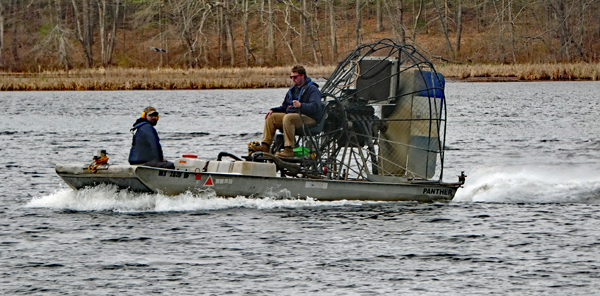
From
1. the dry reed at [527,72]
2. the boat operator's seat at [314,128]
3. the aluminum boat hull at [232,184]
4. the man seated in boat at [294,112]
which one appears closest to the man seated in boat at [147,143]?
the aluminum boat hull at [232,184]

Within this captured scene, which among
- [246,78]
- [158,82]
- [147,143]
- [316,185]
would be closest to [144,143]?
[147,143]

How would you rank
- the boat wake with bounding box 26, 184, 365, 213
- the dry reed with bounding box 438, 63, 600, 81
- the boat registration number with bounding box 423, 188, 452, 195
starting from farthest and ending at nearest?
the dry reed with bounding box 438, 63, 600, 81 < the boat registration number with bounding box 423, 188, 452, 195 < the boat wake with bounding box 26, 184, 365, 213

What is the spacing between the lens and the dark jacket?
14.2 m

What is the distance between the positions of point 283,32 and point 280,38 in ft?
3.37

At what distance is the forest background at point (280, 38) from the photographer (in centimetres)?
5962

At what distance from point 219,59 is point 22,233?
6133cm

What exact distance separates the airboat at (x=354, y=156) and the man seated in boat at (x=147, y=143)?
265 millimetres

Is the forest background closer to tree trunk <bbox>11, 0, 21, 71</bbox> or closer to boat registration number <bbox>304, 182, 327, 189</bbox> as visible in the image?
tree trunk <bbox>11, 0, 21, 71</bbox>

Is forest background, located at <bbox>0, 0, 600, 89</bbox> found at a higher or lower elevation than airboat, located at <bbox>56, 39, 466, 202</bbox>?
higher

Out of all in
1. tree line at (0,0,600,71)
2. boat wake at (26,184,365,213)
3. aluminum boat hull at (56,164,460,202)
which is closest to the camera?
aluminum boat hull at (56,164,460,202)

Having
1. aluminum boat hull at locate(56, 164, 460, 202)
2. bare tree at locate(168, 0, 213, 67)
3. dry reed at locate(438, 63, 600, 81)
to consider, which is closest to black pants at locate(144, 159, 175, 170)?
aluminum boat hull at locate(56, 164, 460, 202)

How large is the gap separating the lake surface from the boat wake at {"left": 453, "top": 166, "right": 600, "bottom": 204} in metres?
0.04

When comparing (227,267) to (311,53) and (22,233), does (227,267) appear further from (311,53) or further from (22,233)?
(311,53)

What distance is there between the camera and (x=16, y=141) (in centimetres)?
2939
